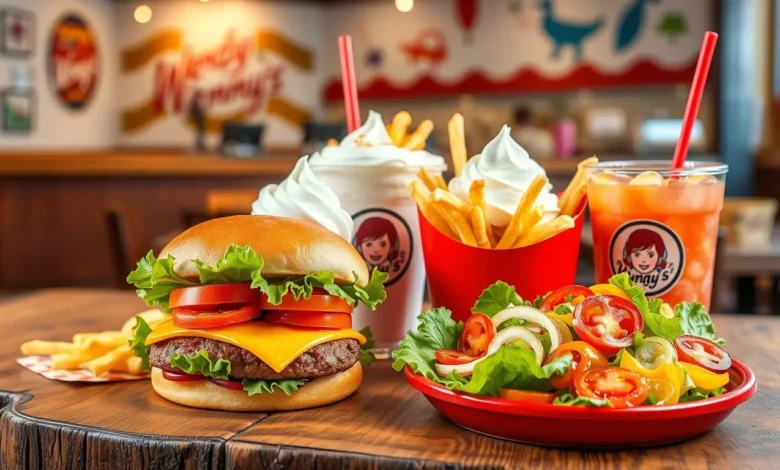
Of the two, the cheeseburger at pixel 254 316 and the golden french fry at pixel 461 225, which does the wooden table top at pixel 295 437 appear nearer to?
the cheeseburger at pixel 254 316

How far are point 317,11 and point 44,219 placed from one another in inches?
174

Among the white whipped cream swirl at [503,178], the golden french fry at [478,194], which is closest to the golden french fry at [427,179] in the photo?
the white whipped cream swirl at [503,178]

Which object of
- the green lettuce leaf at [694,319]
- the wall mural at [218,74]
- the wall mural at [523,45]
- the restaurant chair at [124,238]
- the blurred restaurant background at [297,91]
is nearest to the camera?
the green lettuce leaf at [694,319]

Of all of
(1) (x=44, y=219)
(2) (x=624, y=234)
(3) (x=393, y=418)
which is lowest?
(1) (x=44, y=219)

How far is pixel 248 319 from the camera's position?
121cm

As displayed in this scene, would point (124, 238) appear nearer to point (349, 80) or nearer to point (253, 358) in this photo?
point (349, 80)

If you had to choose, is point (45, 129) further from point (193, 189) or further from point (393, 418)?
point (393, 418)

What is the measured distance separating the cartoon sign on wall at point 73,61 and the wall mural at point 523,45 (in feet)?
9.10

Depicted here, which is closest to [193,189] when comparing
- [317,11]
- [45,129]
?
[45,129]

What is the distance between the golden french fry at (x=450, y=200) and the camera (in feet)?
4.33

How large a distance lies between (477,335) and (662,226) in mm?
417

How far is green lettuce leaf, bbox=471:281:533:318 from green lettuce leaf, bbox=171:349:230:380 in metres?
0.38

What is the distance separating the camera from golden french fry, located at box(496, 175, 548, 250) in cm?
130

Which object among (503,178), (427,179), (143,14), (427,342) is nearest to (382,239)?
(427,179)
